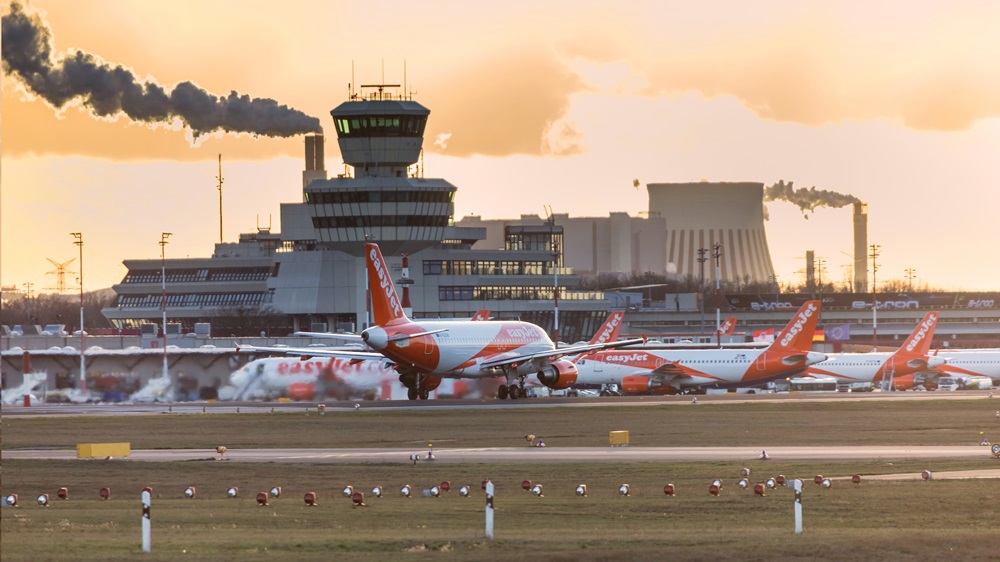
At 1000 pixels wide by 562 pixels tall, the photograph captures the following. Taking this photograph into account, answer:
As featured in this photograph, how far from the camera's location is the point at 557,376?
114m

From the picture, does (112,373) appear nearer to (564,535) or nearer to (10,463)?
(10,463)

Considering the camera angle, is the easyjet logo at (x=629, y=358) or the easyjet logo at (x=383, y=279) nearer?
the easyjet logo at (x=383, y=279)

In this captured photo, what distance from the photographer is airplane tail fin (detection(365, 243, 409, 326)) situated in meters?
105

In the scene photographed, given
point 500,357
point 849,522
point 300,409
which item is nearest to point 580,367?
point 500,357

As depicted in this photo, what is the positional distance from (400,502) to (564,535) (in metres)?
10.8

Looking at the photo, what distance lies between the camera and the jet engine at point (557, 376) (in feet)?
373

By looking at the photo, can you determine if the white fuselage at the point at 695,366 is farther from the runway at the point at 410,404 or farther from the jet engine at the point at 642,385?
the runway at the point at 410,404

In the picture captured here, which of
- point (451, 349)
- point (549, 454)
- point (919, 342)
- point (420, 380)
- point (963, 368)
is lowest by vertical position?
point (549, 454)

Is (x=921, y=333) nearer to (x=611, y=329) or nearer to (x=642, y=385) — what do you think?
(x=611, y=329)

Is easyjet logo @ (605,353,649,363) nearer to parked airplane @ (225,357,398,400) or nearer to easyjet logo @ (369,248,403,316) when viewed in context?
parked airplane @ (225,357,398,400)

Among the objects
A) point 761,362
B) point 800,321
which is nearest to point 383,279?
point 761,362

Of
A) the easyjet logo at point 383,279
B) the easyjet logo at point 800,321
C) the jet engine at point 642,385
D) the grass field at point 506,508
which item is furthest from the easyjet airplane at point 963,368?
the grass field at point 506,508

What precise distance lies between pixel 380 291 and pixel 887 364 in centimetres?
5871

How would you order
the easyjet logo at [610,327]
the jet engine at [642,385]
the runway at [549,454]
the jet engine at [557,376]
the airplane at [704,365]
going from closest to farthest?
the runway at [549,454], the jet engine at [557,376], the airplane at [704,365], the jet engine at [642,385], the easyjet logo at [610,327]
